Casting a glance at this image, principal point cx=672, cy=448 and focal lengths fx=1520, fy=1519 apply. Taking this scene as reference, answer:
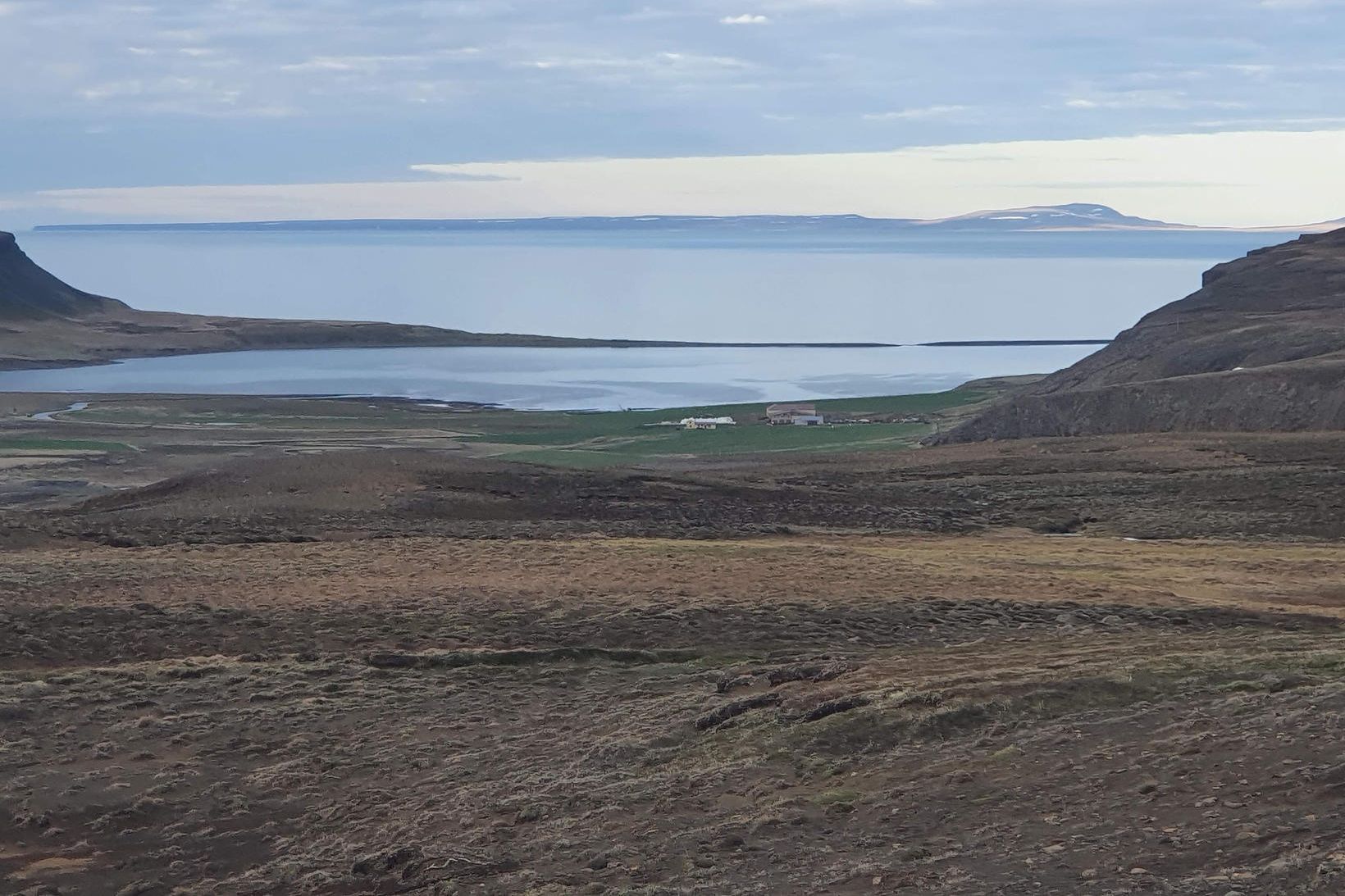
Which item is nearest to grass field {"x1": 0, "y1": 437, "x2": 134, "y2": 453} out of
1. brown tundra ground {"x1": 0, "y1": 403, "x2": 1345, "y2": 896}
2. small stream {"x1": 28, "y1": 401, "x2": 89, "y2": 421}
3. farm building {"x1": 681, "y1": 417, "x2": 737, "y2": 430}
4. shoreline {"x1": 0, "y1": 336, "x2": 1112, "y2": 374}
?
small stream {"x1": 28, "y1": 401, "x2": 89, "y2": 421}

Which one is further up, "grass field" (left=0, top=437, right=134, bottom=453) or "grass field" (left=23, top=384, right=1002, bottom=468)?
"grass field" (left=23, top=384, right=1002, bottom=468)

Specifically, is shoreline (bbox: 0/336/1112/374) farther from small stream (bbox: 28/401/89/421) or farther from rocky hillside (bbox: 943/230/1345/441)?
rocky hillside (bbox: 943/230/1345/441)

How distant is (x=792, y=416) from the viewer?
2594 inches

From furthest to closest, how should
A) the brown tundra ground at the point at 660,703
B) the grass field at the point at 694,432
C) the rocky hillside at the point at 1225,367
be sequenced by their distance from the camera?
the grass field at the point at 694,432 < the rocky hillside at the point at 1225,367 < the brown tundra ground at the point at 660,703

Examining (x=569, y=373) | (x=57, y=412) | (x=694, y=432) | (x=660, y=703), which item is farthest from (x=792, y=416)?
(x=660, y=703)

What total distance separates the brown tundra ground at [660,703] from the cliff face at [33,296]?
105 meters

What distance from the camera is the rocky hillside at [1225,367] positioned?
4616 centimetres

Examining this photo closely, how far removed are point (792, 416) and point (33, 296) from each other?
87.9m

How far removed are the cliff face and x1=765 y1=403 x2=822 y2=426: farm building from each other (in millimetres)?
77612

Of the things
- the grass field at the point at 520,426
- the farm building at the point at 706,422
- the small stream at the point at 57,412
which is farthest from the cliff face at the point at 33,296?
the farm building at the point at 706,422

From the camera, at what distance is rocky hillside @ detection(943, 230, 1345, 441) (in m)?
46.2

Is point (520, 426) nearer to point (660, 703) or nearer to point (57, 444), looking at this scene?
point (57, 444)

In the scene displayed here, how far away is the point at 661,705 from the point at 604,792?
260 cm

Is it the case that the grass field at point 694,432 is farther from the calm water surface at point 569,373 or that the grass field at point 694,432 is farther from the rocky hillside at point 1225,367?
the calm water surface at point 569,373
